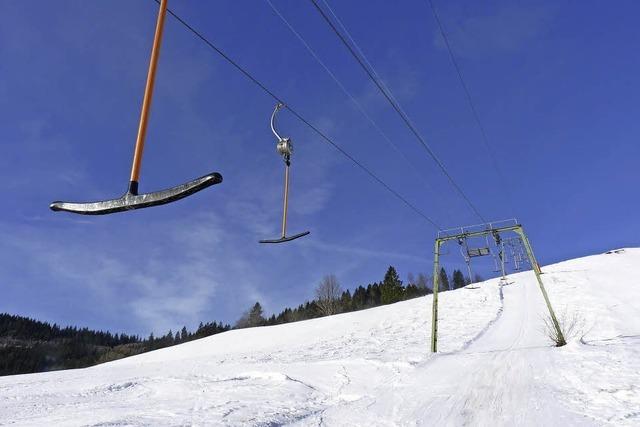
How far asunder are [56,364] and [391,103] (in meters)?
172

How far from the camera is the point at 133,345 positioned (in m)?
149

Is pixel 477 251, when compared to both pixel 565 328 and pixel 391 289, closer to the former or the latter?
pixel 565 328

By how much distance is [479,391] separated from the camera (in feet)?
24.6

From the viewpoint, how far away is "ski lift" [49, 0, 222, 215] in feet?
11.8

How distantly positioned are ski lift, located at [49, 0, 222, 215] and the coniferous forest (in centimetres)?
6624

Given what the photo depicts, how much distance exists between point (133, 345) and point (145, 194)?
172m

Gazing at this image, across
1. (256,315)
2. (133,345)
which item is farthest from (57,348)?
(256,315)

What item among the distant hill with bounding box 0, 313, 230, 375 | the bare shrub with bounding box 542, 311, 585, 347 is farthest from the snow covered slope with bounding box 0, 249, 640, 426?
the distant hill with bounding box 0, 313, 230, 375

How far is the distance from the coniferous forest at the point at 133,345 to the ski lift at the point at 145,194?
66239 mm

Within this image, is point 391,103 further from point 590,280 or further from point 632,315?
point 590,280

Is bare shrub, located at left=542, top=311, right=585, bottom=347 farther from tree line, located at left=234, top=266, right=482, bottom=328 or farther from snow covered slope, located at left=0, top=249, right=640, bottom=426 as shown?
tree line, located at left=234, top=266, right=482, bottom=328

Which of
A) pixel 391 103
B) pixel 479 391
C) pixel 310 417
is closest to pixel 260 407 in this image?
pixel 310 417

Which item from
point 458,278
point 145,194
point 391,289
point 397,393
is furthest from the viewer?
point 458,278

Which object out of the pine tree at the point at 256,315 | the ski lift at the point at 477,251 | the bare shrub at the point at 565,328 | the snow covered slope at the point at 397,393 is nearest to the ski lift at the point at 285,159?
the snow covered slope at the point at 397,393
